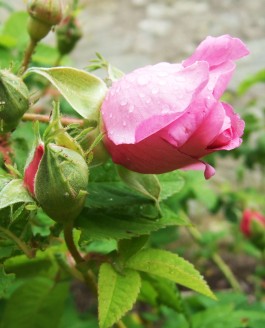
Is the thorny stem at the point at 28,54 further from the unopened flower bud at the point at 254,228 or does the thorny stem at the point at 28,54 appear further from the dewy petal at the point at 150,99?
the unopened flower bud at the point at 254,228

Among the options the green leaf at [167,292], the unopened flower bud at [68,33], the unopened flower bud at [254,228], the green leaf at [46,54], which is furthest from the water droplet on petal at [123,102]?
the unopened flower bud at [254,228]

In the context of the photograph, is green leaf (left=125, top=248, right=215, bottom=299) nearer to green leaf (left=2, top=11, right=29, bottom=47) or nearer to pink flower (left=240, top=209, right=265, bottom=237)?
green leaf (left=2, top=11, right=29, bottom=47)

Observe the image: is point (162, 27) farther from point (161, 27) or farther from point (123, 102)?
point (123, 102)

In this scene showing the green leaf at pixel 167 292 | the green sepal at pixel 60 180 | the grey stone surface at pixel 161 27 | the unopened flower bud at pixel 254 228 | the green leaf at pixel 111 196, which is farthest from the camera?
the grey stone surface at pixel 161 27

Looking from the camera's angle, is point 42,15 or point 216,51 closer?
Answer: point 216,51

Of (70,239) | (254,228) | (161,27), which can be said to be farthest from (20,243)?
(161,27)

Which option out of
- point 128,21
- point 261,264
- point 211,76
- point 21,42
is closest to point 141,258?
point 211,76

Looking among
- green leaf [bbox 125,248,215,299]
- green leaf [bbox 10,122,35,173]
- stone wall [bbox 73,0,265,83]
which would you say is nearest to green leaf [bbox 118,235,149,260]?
green leaf [bbox 125,248,215,299]

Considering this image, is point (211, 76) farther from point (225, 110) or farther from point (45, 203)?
point (45, 203)
